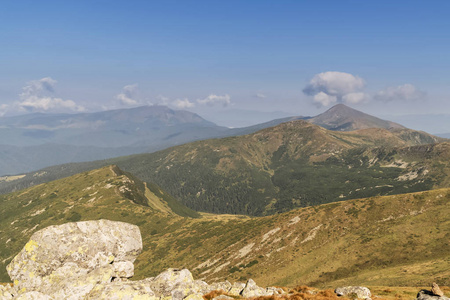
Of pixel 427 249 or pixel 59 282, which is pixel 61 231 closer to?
pixel 59 282

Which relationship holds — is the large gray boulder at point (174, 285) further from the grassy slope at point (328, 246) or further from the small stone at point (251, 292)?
the grassy slope at point (328, 246)

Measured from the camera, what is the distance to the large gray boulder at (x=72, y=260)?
24.9 m

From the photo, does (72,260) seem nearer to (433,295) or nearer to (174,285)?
(174,285)

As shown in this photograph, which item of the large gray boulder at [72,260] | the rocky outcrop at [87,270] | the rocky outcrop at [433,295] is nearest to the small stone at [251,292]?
the rocky outcrop at [87,270]

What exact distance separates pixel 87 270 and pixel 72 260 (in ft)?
7.87

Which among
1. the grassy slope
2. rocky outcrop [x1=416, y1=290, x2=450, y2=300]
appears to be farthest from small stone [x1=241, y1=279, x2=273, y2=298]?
the grassy slope

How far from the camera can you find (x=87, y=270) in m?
28.0

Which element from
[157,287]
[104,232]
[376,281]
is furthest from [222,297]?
[376,281]

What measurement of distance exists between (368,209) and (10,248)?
243 metres

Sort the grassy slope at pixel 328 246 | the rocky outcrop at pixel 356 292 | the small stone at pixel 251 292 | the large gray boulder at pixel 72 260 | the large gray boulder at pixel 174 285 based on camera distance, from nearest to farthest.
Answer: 1. the large gray boulder at pixel 174 285
2. the large gray boulder at pixel 72 260
3. the rocky outcrop at pixel 356 292
4. the small stone at pixel 251 292
5. the grassy slope at pixel 328 246

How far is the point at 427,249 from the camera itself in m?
73.7

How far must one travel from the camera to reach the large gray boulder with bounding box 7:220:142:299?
81.7 ft

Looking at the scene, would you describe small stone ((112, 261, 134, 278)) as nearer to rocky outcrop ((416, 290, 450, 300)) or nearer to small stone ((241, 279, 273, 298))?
small stone ((241, 279, 273, 298))

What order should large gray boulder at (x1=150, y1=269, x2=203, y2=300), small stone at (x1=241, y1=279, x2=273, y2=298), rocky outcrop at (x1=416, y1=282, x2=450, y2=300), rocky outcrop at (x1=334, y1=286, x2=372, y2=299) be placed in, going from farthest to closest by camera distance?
small stone at (x1=241, y1=279, x2=273, y2=298), rocky outcrop at (x1=334, y1=286, x2=372, y2=299), rocky outcrop at (x1=416, y1=282, x2=450, y2=300), large gray boulder at (x1=150, y1=269, x2=203, y2=300)
